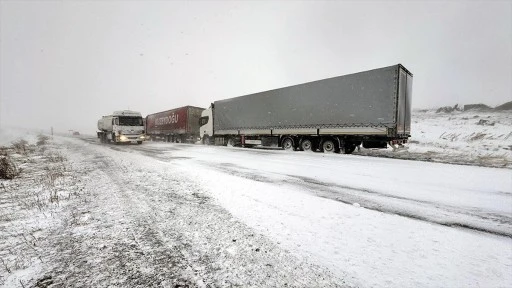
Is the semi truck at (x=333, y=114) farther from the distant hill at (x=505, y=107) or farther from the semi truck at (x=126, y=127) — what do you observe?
the distant hill at (x=505, y=107)

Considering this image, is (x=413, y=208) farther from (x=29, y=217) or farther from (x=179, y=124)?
(x=179, y=124)

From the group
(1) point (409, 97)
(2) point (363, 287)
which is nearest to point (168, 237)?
(2) point (363, 287)

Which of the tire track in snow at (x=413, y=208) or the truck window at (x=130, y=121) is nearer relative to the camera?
the tire track in snow at (x=413, y=208)

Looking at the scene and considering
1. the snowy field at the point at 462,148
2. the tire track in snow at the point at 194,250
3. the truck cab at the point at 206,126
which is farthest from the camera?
the truck cab at the point at 206,126

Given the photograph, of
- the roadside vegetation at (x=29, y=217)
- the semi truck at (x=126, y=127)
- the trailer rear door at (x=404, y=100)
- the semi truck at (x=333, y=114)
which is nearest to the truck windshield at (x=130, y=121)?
the semi truck at (x=126, y=127)

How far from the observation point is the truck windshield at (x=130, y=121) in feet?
65.6

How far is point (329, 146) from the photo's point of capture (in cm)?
1363

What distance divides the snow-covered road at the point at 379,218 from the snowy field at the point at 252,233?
0.02 meters

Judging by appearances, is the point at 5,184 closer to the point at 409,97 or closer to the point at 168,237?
the point at 168,237

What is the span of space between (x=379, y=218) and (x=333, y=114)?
32.5 ft

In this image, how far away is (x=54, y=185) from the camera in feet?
18.2

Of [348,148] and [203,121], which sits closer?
[348,148]

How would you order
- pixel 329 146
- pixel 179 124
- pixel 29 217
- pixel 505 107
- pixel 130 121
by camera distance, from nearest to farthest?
pixel 29 217 < pixel 329 146 < pixel 130 121 < pixel 179 124 < pixel 505 107

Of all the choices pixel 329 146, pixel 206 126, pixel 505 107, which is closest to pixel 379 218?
pixel 329 146
